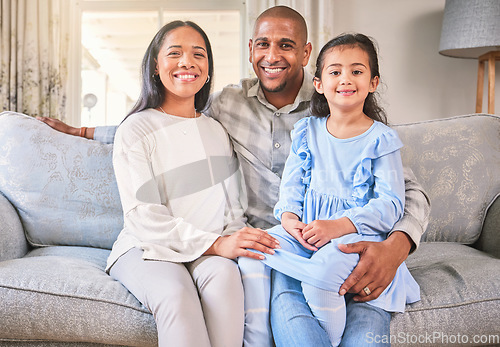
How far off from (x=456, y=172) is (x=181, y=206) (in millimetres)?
1069

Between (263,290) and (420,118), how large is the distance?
2.33 meters

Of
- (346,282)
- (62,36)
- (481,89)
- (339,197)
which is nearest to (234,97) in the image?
(339,197)

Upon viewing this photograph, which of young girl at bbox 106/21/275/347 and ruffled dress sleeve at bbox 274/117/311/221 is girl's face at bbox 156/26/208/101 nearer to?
young girl at bbox 106/21/275/347

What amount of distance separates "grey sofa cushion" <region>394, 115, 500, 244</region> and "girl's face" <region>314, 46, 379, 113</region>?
1.82 ft

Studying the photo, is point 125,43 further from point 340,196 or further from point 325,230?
point 325,230

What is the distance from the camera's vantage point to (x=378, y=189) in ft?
4.49

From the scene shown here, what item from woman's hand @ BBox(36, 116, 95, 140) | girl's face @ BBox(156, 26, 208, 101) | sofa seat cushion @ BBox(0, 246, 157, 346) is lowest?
sofa seat cushion @ BBox(0, 246, 157, 346)

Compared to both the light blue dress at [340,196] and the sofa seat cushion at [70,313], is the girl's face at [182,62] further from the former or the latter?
the sofa seat cushion at [70,313]

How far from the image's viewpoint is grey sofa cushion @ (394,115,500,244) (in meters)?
1.85

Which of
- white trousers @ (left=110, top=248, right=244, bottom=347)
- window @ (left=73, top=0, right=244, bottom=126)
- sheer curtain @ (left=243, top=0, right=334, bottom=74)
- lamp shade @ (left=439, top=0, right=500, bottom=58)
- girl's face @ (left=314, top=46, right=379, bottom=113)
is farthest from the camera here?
window @ (left=73, top=0, right=244, bottom=126)

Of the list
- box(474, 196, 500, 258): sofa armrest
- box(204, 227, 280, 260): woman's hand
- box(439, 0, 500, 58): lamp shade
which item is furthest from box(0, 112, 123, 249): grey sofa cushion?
box(439, 0, 500, 58): lamp shade

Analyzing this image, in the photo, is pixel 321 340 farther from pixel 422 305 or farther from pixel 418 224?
pixel 418 224

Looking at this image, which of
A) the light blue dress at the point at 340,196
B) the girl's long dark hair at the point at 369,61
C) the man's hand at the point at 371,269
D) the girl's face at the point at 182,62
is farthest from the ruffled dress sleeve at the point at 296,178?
the girl's face at the point at 182,62

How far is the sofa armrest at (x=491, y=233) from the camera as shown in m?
1.73
